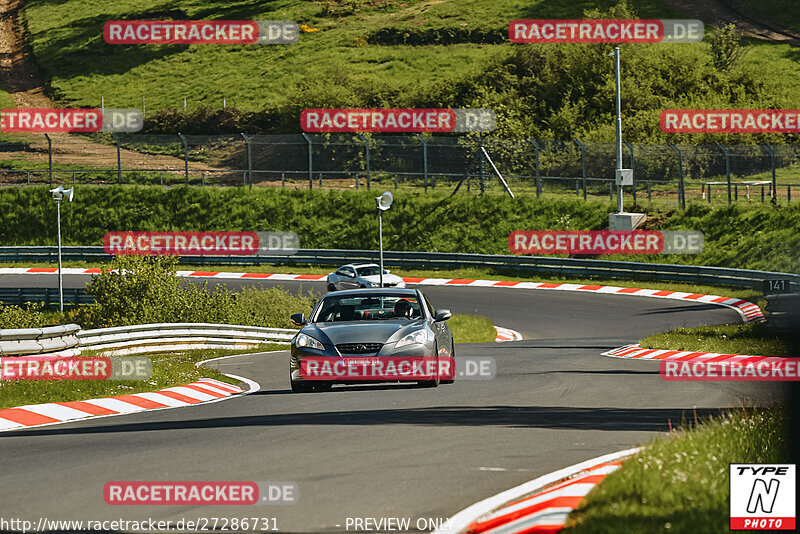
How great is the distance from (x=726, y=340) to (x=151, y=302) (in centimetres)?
1548

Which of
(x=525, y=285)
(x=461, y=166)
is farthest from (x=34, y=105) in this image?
(x=525, y=285)

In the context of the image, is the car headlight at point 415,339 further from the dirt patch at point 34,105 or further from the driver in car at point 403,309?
the dirt patch at point 34,105

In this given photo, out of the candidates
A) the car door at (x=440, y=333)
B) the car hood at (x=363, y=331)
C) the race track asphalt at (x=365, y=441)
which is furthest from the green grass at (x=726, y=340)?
the car hood at (x=363, y=331)

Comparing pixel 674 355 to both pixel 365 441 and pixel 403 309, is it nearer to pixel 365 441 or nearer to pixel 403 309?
pixel 403 309

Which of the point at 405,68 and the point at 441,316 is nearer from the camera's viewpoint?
the point at 441,316

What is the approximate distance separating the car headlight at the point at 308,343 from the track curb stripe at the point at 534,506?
234 inches

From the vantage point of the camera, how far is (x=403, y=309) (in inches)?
638

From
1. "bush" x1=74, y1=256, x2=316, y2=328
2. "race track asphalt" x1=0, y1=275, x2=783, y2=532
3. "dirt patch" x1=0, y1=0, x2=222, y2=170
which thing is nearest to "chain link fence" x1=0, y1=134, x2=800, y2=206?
"dirt patch" x1=0, y1=0, x2=222, y2=170

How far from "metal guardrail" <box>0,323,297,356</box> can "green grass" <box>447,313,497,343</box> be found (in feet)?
16.9

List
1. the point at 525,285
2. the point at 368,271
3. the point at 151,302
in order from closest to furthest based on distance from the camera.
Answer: the point at 151,302, the point at 368,271, the point at 525,285

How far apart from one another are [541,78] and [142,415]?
193 feet

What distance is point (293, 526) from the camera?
8055 millimetres

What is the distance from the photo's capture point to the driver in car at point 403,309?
16.2m

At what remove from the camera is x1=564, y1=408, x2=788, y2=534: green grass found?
702 cm
